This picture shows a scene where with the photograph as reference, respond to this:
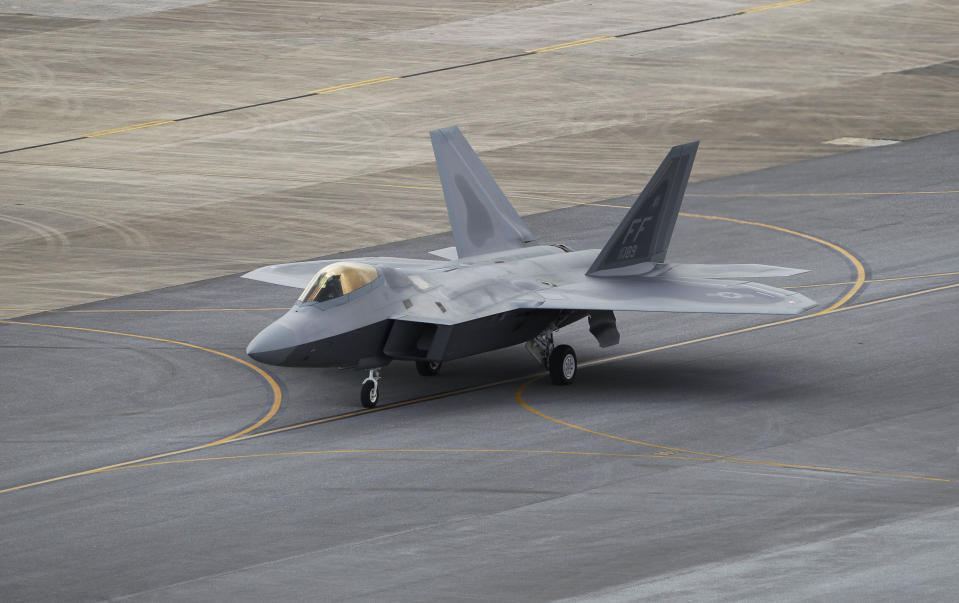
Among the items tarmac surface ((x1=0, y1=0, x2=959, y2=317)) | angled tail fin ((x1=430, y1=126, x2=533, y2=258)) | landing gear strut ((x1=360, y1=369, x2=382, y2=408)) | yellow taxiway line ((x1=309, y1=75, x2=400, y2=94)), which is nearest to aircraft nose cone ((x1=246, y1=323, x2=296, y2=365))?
landing gear strut ((x1=360, y1=369, x2=382, y2=408))

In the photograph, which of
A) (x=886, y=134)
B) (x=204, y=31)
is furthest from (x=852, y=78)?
(x=204, y=31)

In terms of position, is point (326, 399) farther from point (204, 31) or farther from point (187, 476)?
point (204, 31)

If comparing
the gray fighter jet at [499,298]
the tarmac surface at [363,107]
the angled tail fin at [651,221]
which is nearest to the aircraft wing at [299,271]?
the gray fighter jet at [499,298]

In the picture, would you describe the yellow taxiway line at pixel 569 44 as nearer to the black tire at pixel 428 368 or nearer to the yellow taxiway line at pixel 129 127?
the yellow taxiway line at pixel 129 127

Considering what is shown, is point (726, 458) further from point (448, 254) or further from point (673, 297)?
point (448, 254)

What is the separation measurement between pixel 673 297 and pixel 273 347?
8.47 meters

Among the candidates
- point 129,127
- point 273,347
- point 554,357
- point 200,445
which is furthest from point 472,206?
point 129,127

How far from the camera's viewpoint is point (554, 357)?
3497 centimetres

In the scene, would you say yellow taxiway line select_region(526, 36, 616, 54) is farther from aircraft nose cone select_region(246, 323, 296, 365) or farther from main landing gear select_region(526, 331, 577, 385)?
aircraft nose cone select_region(246, 323, 296, 365)

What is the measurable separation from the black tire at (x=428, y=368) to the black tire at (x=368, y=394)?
2352 mm

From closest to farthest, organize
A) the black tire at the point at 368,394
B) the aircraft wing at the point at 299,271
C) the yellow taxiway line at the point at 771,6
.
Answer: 1. the black tire at the point at 368,394
2. the aircraft wing at the point at 299,271
3. the yellow taxiway line at the point at 771,6

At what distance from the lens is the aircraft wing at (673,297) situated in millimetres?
33719

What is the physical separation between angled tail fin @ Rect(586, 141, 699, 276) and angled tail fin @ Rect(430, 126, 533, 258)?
325 centimetres

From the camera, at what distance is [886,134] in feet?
197
